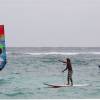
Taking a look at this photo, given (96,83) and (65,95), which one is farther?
(96,83)

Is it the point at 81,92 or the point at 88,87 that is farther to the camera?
the point at 88,87

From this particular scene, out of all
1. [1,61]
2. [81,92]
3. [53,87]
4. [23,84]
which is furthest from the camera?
[23,84]

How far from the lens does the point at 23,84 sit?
75.8 feet

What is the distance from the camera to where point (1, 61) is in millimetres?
18609

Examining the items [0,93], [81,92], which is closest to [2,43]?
[0,93]

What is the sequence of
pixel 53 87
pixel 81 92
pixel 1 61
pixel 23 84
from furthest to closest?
pixel 23 84 < pixel 53 87 < pixel 81 92 < pixel 1 61

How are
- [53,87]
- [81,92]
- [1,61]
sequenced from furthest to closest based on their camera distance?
[53,87] → [81,92] → [1,61]

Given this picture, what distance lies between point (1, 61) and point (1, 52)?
0.31m

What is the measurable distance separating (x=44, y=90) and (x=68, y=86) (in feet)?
4.84

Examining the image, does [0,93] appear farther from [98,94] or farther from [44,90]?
[98,94]

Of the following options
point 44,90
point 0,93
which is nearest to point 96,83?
point 44,90

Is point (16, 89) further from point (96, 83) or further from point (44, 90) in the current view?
point (96, 83)

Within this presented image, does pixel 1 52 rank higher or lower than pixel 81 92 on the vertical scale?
higher

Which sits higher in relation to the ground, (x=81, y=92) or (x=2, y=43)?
(x=2, y=43)
